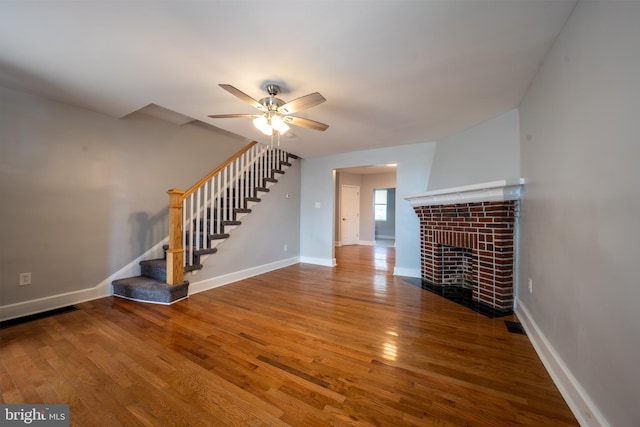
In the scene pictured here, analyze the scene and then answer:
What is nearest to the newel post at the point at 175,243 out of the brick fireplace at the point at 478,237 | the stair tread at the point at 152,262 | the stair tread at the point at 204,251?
the stair tread at the point at 204,251

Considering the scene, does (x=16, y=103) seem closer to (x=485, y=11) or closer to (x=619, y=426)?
(x=485, y=11)

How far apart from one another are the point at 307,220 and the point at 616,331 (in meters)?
4.62

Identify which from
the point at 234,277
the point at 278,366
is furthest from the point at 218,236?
the point at 278,366

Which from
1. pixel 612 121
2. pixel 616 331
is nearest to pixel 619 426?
pixel 616 331

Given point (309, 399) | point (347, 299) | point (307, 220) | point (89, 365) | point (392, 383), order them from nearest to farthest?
point (309, 399)
point (392, 383)
point (89, 365)
point (347, 299)
point (307, 220)

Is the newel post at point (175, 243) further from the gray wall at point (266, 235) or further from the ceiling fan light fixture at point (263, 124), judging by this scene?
the ceiling fan light fixture at point (263, 124)

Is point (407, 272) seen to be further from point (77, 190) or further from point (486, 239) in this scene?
point (77, 190)

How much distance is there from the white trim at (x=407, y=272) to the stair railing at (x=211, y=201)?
9.42ft

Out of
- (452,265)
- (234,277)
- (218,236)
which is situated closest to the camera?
(218,236)

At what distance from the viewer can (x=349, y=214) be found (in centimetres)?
799

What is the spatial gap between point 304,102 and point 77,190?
9.71ft

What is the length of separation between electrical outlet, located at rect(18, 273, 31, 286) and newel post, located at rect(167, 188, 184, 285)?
4.22ft

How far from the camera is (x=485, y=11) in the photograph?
4.71 ft

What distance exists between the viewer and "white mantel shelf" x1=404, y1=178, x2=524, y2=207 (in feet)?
8.19
